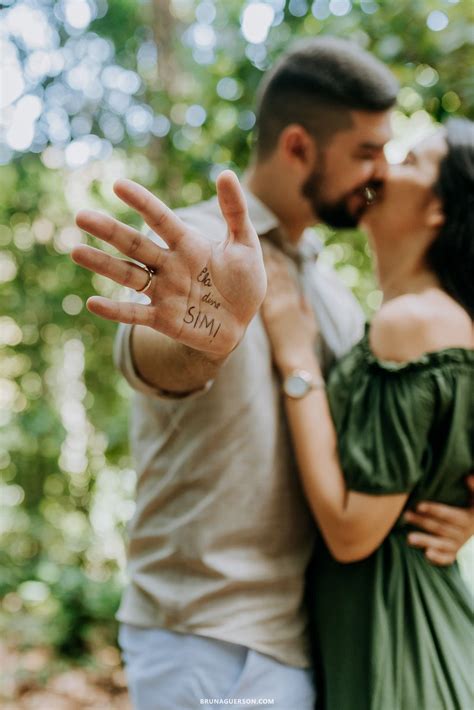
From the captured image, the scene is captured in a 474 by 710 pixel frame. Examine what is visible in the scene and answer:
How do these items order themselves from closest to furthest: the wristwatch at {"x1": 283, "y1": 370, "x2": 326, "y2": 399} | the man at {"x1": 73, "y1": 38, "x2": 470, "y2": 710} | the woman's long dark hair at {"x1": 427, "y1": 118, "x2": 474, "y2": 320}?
the man at {"x1": 73, "y1": 38, "x2": 470, "y2": 710}, the wristwatch at {"x1": 283, "y1": 370, "x2": 326, "y2": 399}, the woman's long dark hair at {"x1": 427, "y1": 118, "x2": 474, "y2": 320}

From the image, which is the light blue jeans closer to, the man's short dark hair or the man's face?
the man's face

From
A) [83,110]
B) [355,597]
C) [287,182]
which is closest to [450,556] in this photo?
[355,597]

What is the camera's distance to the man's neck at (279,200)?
171 centimetres

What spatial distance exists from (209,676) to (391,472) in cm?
53

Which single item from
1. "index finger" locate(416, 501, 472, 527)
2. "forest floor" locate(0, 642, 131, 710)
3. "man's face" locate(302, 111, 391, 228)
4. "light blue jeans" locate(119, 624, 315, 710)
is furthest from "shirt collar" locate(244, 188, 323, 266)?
"forest floor" locate(0, 642, 131, 710)

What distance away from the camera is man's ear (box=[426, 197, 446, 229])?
1.56 meters

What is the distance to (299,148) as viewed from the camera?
1.74m

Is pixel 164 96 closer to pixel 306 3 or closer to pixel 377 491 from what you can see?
pixel 306 3

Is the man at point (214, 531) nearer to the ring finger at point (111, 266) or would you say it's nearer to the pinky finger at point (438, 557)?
the pinky finger at point (438, 557)

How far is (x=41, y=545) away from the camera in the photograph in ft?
13.0

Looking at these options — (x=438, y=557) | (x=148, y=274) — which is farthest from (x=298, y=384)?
(x=148, y=274)

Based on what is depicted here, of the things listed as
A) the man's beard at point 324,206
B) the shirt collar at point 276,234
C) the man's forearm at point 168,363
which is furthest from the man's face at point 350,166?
the man's forearm at point 168,363

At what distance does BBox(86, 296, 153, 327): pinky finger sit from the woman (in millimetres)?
573

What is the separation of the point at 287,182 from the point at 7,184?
2.22 m
